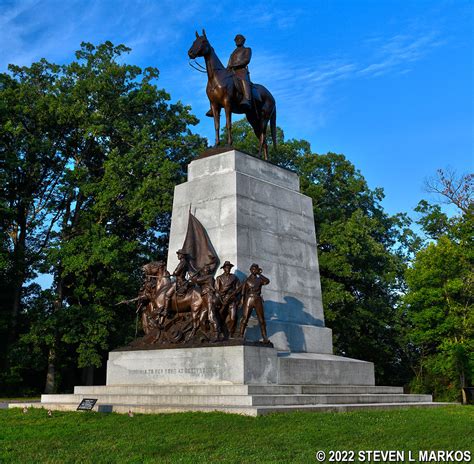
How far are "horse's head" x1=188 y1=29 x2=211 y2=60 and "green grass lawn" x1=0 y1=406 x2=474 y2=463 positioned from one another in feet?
35.4

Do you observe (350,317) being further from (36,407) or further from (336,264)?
(36,407)


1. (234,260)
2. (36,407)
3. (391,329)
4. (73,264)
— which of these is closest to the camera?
(36,407)

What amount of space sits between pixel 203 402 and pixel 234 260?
4.81 m

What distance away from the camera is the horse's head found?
18578 mm

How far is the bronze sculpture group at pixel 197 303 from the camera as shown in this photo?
14711 mm

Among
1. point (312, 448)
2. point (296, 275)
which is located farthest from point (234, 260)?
point (312, 448)

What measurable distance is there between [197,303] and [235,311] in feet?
3.17

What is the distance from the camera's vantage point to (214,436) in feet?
30.2

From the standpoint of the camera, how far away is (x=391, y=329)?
35750 mm

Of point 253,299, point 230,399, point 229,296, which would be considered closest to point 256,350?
point 253,299

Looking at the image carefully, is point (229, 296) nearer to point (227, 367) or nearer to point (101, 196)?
point (227, 367)

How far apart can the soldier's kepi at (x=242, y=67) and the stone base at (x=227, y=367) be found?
7.65m

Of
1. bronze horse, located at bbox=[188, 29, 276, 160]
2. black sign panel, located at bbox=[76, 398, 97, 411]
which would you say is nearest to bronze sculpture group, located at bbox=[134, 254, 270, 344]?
black sign panel, located at bbox=[76, 398, 97, 411]

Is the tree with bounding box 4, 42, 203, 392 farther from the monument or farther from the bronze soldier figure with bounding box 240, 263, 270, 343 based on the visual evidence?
the bronze soldier figure with bounding box 240, 263, 270, 343
